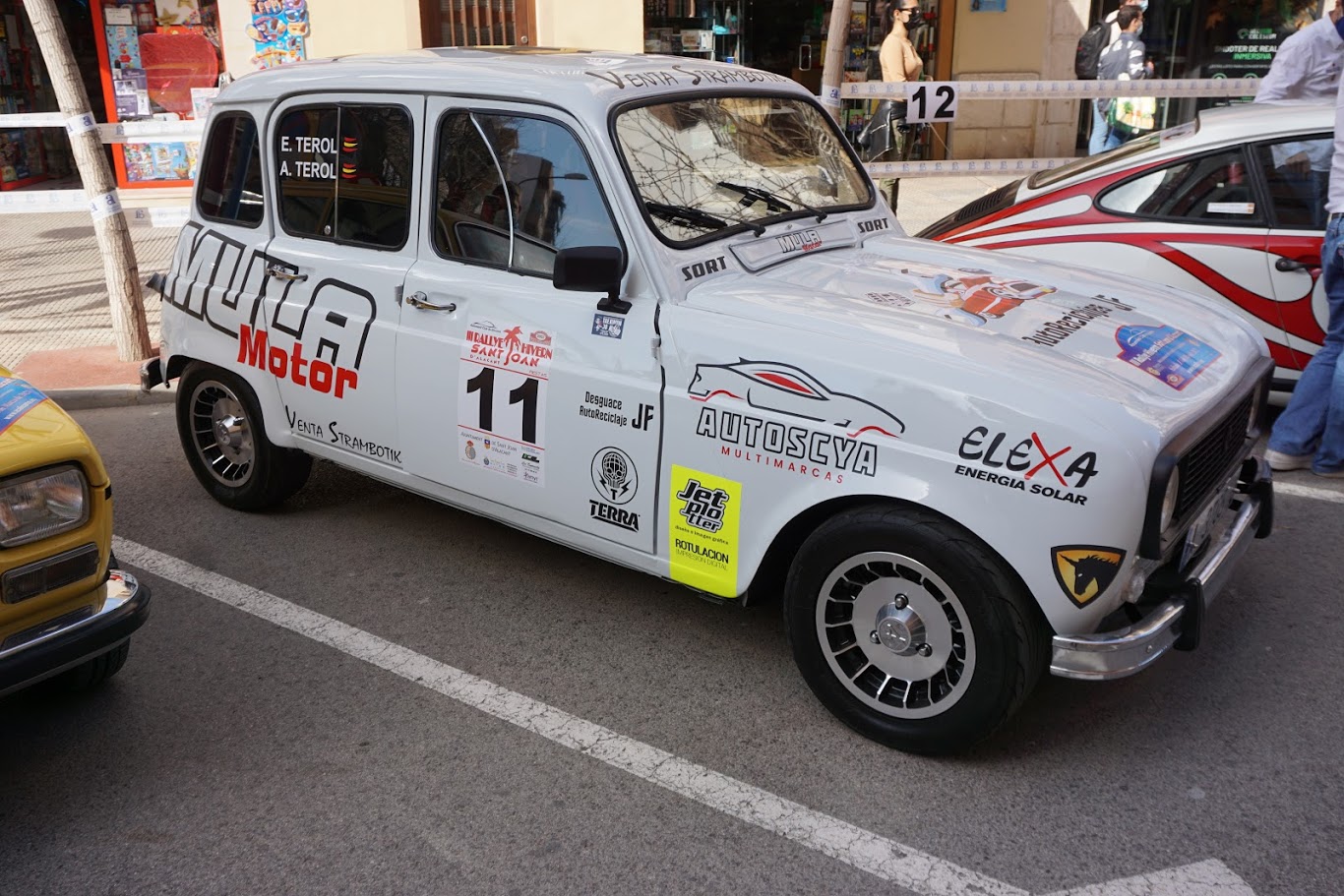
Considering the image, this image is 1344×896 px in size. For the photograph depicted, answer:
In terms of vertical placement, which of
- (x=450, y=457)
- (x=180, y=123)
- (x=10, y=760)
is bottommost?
(x=10, y=760)

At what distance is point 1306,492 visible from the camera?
18.0 feet

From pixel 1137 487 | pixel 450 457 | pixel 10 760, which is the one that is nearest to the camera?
pixel 1137 487

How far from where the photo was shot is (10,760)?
12.0 feet

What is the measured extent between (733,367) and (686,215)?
0.71 meters

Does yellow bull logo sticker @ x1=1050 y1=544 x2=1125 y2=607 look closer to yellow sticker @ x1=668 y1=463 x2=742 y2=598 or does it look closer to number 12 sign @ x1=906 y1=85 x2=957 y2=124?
yellow sticker @ x1=668 y1=463 x2=742 y2=598

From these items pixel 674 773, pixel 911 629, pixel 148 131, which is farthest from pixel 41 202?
pixel 911 629

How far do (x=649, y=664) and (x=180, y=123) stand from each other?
5.84 meters

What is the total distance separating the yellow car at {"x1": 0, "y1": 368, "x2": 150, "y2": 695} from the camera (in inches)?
123

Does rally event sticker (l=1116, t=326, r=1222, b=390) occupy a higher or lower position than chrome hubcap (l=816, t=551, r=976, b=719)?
higher

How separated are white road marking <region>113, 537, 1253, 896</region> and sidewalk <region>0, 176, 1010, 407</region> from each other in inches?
125

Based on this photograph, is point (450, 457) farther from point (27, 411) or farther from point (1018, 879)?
point (1018, 879)

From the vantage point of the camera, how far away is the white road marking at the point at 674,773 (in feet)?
9.96

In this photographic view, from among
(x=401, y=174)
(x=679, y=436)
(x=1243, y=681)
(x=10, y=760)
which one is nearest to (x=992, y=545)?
(x=679, y=436)

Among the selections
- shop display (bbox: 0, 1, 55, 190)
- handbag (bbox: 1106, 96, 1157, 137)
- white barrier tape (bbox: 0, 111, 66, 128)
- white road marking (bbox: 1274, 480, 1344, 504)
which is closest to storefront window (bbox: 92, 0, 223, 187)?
shop display (bbox: 0, 1, 55, 190)
